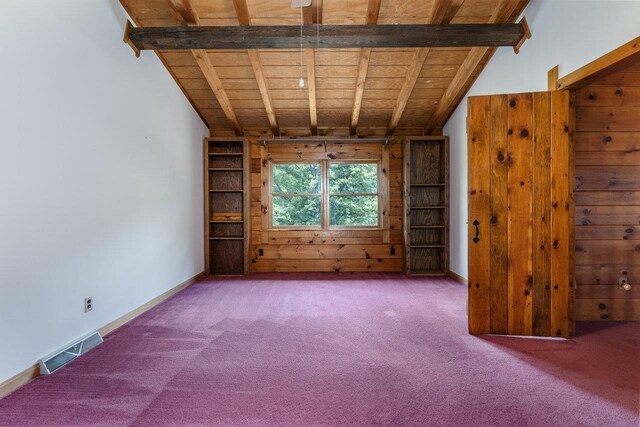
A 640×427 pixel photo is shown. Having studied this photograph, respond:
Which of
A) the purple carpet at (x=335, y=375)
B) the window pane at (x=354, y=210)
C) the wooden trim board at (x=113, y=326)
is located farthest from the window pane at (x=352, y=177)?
the wooden trim board at (x=113, y=326)

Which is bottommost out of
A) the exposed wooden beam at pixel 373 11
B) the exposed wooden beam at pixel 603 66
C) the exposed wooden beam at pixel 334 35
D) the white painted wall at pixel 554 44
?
the exposed wooden beam at pixel 603 66

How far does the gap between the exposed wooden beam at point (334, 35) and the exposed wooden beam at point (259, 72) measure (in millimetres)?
119

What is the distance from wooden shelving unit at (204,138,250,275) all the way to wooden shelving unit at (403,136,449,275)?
263cm

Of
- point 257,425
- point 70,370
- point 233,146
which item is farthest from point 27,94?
point 233,146

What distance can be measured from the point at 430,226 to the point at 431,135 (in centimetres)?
153

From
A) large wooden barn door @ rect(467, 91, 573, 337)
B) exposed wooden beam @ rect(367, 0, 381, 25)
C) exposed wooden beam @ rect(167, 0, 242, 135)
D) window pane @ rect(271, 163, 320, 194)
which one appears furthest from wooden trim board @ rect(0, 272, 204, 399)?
exposed wooden beam @ rect(367, 0, 381, 25)

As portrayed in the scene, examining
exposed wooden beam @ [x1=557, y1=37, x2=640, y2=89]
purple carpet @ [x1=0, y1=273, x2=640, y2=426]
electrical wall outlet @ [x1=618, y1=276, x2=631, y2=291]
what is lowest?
purple carpet @ [x1=0, y1=273, x2=640, y2=426]

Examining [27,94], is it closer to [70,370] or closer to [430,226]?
[70,370]

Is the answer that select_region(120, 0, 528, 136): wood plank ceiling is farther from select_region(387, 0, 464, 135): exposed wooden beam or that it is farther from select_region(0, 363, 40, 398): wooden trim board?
select_region(0, 363, 40, 398): wooden trim board

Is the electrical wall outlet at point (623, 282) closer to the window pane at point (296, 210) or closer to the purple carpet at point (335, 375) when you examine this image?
the purple carpet at point (335, 375)

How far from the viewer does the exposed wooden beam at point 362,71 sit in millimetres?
3002

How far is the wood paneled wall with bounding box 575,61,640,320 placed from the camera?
2781 mm

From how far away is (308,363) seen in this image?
2092 mm

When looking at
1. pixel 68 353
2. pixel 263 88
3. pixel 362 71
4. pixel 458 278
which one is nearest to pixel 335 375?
pixel 68 353
